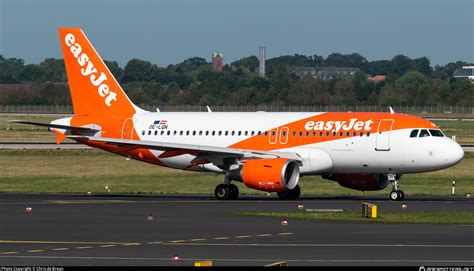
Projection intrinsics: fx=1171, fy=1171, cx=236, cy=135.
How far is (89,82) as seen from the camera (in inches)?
2415

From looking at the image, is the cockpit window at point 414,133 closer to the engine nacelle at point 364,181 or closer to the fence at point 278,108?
the engine nacelle at point 364,181

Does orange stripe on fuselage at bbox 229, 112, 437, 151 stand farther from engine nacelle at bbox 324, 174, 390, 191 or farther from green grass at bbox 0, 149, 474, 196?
green grass at bbox 0, 149, 474, 196

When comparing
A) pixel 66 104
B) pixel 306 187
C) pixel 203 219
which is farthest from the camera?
pixel 66 104

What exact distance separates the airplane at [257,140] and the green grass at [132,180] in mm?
3342

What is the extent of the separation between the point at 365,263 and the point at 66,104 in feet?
468

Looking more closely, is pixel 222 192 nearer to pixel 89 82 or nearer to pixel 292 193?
pixel 292 193

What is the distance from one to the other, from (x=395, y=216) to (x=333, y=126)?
1224 cm

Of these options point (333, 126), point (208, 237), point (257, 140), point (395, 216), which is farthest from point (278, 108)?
point (208, 237)

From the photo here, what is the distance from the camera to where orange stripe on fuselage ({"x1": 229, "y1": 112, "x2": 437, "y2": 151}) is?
2119 inches

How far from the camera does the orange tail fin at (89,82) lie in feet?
200

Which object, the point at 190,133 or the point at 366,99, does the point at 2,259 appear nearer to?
the point at 190,133

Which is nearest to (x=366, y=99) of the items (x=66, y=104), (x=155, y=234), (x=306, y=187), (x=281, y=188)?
(x=66, y=104)

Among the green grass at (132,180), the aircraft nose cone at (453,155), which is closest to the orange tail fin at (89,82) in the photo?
the green grass at (132,180)

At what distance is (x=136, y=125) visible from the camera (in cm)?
5959
